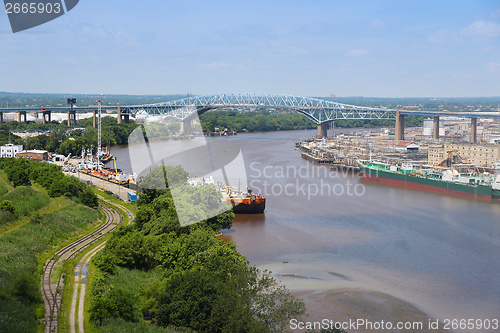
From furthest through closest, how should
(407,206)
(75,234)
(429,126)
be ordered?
1. (429,126)
2. (407,206)
3. (75,234)

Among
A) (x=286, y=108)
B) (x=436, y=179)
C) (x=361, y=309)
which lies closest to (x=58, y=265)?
(x=361, y=309)

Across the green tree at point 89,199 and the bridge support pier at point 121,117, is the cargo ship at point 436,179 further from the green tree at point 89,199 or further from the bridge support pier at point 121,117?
the bridge support pier at point 121,117

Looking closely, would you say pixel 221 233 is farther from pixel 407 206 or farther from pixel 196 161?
pixel 196 161

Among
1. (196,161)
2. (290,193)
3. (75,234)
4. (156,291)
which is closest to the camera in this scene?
(156,291)

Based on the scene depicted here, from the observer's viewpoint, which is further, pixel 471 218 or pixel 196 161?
pixel 196 161

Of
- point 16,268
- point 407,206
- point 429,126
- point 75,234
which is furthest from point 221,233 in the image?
point 429,126

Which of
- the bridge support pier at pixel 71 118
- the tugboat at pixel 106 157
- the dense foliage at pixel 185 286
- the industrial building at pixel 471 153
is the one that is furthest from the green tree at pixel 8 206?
the bridge support pier at pixel 71 118

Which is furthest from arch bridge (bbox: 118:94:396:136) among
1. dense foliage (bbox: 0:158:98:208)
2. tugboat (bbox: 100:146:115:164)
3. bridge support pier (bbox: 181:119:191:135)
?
dense foliage (bbox: 0:158:98:208)
